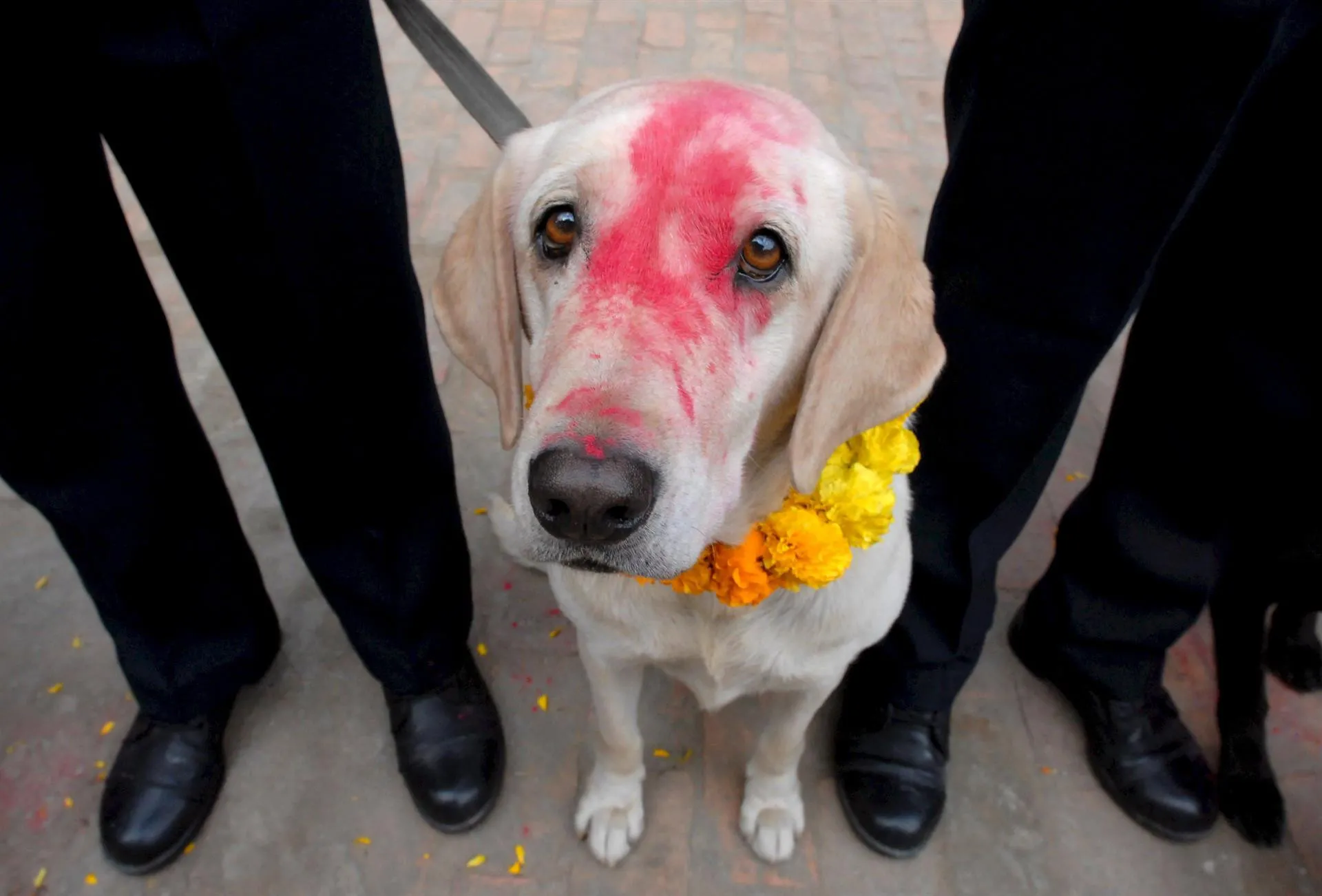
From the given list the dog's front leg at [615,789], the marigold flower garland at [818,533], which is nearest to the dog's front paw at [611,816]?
the dog's front leg at [615,789]

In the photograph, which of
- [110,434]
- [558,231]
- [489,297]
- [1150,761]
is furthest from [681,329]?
[1150,761]

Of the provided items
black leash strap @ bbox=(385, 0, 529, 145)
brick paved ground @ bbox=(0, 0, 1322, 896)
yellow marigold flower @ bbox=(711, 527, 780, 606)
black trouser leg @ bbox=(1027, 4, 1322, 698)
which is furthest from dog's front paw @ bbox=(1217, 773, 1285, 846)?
black leash strap @ bbox=(385, 0, 529, 145)

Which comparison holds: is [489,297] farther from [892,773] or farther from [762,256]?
[892,773]

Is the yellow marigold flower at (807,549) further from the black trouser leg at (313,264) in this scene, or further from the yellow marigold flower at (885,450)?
the black trouser leg at (313,264)

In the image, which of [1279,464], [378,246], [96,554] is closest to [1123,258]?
[1279,464]

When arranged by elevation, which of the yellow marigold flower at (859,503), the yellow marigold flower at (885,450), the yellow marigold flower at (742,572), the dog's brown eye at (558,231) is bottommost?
the yellow marigold flower at (742,572)

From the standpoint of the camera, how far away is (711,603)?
1636mm

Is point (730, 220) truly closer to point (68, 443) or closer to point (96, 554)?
point (68, 443)

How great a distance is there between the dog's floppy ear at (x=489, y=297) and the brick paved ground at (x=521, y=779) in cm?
122

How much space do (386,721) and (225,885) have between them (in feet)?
1.71

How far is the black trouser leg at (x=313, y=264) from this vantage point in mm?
1332

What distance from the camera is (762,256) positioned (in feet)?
4.02

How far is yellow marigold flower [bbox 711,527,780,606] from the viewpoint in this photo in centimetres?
149

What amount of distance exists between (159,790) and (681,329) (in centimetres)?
191
